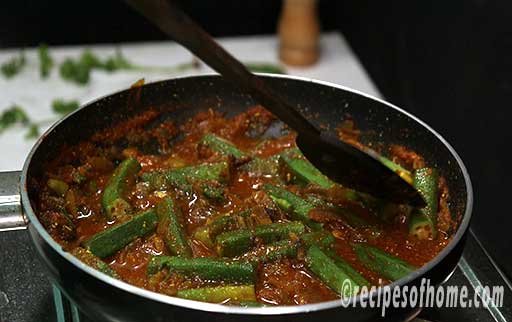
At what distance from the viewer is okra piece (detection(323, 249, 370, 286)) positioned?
109cm

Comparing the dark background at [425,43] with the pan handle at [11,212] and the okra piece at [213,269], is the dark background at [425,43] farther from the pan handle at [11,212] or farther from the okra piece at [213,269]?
the pan handle at [11,212]

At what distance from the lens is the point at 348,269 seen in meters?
1.12

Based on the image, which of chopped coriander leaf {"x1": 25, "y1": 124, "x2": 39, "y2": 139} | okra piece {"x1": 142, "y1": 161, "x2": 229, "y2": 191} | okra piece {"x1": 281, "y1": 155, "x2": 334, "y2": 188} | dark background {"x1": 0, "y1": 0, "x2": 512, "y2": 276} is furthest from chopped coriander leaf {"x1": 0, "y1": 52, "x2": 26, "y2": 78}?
okra piece {"x1": 281, "y1": 155, "x2": 334, "y2": 188}

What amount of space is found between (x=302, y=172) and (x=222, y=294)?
0.39 metres

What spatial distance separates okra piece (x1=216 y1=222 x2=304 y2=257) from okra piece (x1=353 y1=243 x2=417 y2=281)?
11cm

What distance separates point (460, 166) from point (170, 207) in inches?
20.6

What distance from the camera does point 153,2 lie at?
0.82 metres

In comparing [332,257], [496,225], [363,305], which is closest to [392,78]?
[496,225]

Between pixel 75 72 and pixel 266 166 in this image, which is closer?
pixel 266 166

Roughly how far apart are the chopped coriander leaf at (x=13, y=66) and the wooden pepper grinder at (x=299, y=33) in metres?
0.99

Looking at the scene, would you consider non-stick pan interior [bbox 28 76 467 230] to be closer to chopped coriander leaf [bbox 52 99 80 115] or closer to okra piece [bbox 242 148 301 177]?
okra piece [bbox 242 148 301 177]

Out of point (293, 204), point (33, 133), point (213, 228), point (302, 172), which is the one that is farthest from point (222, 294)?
point (33, 133)

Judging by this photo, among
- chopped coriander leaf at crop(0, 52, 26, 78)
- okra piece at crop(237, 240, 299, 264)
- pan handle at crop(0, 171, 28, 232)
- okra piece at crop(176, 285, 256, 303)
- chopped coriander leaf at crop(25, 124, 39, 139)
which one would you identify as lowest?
chopped coriander leaf at crop(25, 124, 39, 139)

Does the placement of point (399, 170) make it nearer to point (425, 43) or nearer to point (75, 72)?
point (425, 43)
